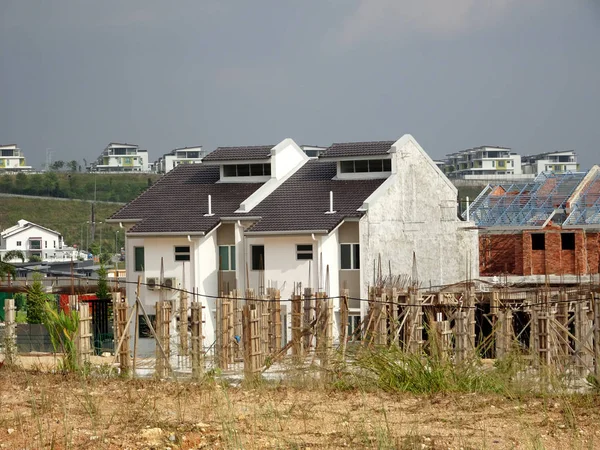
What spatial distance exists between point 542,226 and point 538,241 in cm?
379

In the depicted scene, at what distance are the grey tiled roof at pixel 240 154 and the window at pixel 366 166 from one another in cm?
264

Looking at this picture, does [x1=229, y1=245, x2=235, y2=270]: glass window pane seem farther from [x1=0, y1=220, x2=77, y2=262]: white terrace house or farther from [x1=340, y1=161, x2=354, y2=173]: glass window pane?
[x1=0, y1=220, x2=77, y2=262]: white terrace house

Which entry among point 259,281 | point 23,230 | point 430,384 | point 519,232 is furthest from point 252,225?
point 23,230

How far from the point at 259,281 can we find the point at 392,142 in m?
6.21

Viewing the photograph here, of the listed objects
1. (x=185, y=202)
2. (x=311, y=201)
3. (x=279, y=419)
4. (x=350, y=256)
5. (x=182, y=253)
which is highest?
(x=185, y=202)

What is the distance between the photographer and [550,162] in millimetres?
125625

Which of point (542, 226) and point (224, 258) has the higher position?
point (542, 226)

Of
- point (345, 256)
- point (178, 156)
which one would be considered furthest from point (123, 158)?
point (345, 256)

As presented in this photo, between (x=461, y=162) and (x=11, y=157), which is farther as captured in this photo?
(x=461, y=162)

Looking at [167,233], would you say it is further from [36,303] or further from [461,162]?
[461,162]

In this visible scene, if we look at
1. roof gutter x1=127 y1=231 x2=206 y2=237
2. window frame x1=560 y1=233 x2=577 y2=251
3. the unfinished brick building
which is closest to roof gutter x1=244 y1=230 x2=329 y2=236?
roof gutter x1=127 y1=231 x2=206 y2=237

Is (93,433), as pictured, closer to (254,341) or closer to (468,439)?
(468,439)

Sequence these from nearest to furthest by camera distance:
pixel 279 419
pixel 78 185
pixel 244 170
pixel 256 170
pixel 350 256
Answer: pixel 279 419 → pixel 350 256 → pixel 256 170 → pixel 244 170 → pixel 78 185

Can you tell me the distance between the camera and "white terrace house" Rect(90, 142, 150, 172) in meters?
128
